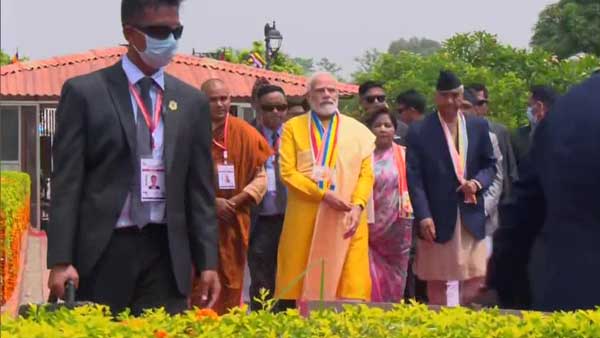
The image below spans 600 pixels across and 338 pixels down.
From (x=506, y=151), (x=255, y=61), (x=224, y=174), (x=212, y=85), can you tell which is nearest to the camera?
(x=224, y=174)

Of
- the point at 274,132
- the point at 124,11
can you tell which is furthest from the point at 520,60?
the point at 124,11

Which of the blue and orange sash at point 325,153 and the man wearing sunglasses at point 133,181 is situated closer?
the man wearing sunglasses at point 133,181

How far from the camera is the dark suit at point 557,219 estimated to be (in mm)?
5012

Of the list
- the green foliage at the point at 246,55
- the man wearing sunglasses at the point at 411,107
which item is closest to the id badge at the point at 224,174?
the man wearing sunglasses at the point at 411,107

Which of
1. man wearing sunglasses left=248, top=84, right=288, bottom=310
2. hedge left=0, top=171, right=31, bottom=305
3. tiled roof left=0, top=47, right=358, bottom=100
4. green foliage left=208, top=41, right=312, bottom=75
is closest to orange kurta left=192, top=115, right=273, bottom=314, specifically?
man wearing sunglasses left=248, top=84, right=288, bottom=310

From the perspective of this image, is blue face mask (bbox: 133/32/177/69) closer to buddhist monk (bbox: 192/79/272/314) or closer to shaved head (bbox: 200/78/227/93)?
buddhist monk (bbox: 192/79/272/314)

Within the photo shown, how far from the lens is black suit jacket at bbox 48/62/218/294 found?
5793mm

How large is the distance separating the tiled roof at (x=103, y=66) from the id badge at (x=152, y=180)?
75.0 feet

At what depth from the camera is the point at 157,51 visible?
234 inches

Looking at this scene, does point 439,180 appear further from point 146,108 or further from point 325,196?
point 146,108

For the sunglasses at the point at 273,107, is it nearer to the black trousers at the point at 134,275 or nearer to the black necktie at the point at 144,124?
the black necktie at the point at 144,124

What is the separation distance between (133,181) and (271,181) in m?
4.76

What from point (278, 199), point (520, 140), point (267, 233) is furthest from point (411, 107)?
point (267, 233)

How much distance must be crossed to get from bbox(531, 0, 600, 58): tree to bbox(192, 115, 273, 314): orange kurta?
46269 mm
